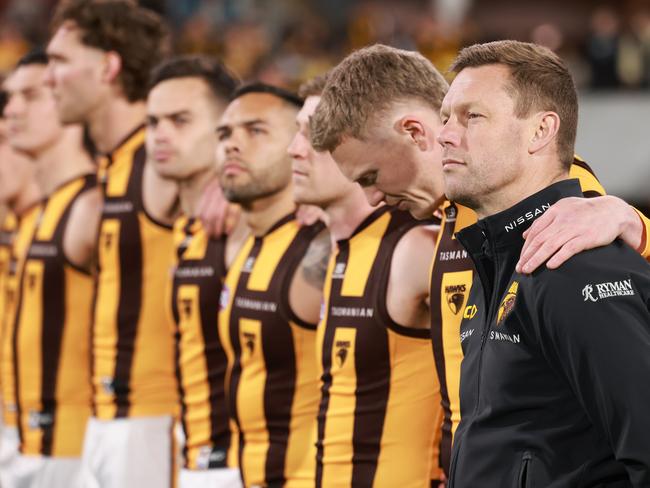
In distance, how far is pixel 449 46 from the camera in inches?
491

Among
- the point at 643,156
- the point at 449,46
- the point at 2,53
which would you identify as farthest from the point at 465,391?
the point at 2,53

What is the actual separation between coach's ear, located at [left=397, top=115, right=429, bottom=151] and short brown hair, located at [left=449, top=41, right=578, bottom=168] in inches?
29.7

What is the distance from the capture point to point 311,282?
4.43m

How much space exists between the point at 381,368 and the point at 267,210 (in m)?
1.09

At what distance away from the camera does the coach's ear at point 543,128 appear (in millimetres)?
2789

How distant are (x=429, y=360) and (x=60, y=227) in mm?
2698

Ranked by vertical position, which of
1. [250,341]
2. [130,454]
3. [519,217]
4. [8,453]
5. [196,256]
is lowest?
[8,453]


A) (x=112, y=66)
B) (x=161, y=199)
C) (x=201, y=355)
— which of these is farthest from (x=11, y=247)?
(x=201, y=355)

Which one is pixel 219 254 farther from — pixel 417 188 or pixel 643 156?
pixel 643 156

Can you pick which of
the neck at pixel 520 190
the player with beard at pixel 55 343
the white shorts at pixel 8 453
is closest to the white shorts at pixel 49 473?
the player with beard at pixel 55 343

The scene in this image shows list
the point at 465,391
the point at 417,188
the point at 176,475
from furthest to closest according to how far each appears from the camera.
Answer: the point at 176,475
the point at 417,188
the point at 465,391

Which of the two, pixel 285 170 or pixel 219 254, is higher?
pixel 285 170

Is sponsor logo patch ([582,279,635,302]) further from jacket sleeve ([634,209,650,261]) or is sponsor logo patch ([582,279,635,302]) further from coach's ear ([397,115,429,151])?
coach's ear ([397,115,429,151])

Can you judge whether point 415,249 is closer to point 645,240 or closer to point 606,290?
point 645,240
